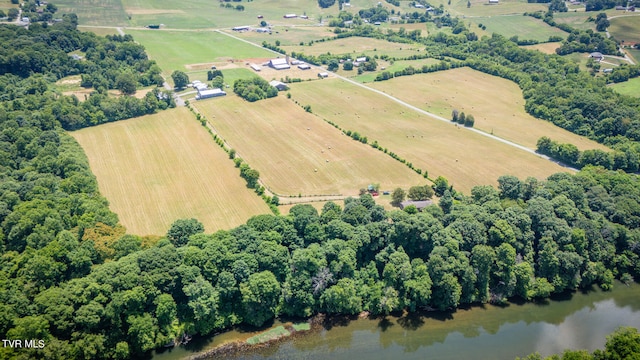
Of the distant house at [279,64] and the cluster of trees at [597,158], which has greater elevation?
the distant house at [279,64]

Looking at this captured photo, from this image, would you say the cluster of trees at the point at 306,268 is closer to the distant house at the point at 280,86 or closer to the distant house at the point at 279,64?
the distant house at the point at 280,86

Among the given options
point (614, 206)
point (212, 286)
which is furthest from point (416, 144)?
point (212, 286)

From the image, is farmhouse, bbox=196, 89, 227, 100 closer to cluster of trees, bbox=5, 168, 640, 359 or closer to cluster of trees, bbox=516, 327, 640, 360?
cluster of trees, bbox=5, 168, 640, 359

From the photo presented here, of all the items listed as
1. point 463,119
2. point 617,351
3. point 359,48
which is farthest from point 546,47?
point 617,351

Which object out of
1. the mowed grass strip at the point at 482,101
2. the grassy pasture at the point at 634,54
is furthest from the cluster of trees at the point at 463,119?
the grassy pasture at the point at 634,54

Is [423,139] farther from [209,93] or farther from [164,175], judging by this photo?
[209,93]

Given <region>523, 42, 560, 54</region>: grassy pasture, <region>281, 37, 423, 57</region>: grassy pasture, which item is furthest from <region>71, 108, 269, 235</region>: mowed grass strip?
<region>523, 42, 560, 54</region>: grassy pasture
